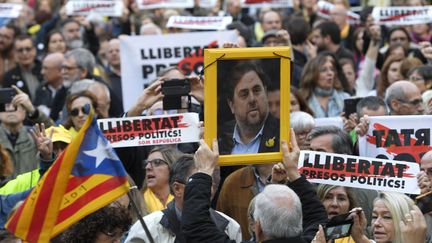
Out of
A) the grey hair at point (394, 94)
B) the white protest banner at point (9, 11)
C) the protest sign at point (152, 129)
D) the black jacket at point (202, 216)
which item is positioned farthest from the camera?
the white protest banner at point (9, 11)

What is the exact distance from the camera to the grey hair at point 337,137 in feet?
30.7

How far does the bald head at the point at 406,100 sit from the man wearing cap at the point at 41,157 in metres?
2.94

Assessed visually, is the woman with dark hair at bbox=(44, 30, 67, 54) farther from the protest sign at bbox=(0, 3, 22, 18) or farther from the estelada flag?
the estelada flag

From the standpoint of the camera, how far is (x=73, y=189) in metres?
6.62

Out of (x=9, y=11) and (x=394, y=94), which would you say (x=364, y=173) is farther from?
(x=9, y=11)

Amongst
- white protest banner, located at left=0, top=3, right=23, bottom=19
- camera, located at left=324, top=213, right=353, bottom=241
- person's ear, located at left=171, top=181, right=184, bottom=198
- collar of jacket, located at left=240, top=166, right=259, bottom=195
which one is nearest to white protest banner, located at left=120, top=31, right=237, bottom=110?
white protest banner, located at left=0, top=3, right=23, bottom=19

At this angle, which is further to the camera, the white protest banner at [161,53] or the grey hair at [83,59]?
the grey hair at [83,59]

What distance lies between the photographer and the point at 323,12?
60.1ft

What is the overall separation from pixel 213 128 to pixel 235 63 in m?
0.39

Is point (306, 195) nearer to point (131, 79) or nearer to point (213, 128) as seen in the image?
point (213, 128)

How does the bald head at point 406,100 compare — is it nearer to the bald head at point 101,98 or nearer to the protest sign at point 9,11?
the bald head at point 101,98

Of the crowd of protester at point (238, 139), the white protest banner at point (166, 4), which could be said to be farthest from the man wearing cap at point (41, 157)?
the white protest banner at point (166, 4)

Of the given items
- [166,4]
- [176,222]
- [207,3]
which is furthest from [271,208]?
[207,3]

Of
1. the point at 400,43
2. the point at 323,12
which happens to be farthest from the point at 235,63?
the point at 323,12
